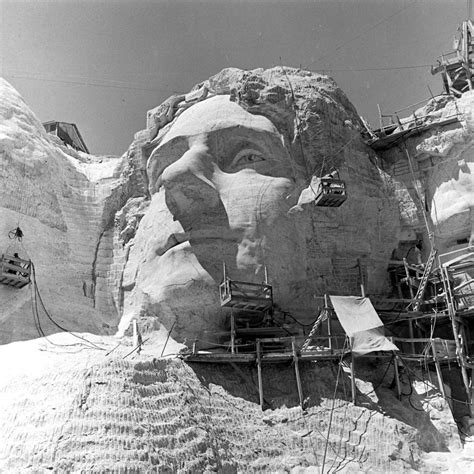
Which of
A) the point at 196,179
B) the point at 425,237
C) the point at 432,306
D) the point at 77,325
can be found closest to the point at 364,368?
the point at 432,306

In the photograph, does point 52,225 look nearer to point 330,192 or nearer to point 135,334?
point 135,334

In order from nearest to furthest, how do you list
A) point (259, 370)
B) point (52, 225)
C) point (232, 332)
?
point (259, 370) → point (232, 332) → point (52, 225)

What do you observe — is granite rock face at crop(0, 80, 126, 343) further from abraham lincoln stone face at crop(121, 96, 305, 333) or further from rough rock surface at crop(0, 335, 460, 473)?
rough rock surface at crop(0, 335, 460, 473)

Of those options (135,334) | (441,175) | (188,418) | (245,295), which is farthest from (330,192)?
(188,418)

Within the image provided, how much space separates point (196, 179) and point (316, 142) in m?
5.23

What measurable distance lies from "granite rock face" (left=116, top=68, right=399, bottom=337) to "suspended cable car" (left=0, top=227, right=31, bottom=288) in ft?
12.7

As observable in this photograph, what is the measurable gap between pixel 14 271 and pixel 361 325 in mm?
11978

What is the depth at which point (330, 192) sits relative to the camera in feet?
74.8

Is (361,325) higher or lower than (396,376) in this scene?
higher

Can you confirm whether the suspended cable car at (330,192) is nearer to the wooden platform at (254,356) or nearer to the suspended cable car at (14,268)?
the wooden platform at (254,356)

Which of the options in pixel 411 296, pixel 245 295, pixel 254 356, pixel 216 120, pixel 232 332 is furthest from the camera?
pixel 216 120

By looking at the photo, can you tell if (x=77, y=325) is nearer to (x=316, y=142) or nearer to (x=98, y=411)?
(x=98, y=411)

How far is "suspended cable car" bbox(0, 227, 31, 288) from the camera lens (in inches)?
880

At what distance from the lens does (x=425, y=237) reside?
84.0 feet
